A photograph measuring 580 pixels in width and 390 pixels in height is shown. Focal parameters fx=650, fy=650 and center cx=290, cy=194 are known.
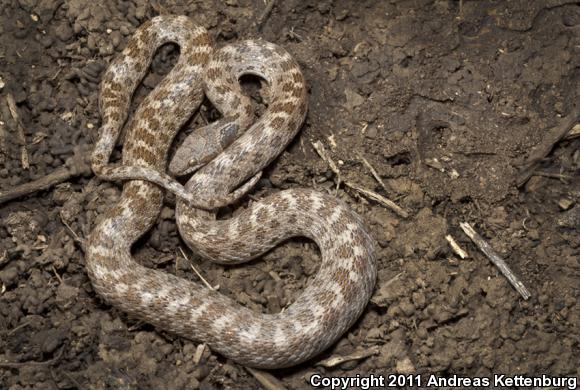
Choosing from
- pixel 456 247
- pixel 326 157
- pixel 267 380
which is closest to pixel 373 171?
pixel 326 157

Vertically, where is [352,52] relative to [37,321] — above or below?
above

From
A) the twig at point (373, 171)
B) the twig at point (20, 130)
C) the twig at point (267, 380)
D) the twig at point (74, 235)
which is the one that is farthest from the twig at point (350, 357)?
the twig at point (20, 130)

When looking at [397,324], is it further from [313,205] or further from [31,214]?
[31,214]

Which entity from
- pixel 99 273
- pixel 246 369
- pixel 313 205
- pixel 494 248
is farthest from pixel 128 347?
pixel 494 248

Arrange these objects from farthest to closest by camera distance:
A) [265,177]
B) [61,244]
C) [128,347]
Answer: [265,177]
[61,244]
[128,347]

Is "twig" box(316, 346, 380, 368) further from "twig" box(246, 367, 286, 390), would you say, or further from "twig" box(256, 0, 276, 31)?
"twig" box(256, 0, 276, 31)

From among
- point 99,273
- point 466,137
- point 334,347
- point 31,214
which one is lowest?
point 334,347

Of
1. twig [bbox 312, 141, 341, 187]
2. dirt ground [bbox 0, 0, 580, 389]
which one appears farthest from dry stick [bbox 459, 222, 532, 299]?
twig [bbox 312, 141, 341, 187]
